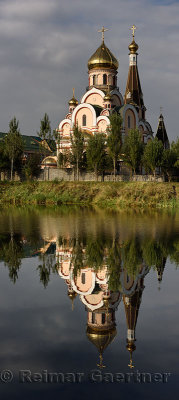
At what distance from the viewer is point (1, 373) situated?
421 centimetres

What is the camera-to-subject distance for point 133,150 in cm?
3544

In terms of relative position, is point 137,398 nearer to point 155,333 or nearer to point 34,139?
point 155,333

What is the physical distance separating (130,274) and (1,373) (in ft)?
14.3

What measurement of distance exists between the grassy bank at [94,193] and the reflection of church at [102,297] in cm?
1915

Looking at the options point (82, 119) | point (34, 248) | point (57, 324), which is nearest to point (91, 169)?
point (82, 119)

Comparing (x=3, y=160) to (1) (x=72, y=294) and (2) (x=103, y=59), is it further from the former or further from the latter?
(1) (x=72, y=294)

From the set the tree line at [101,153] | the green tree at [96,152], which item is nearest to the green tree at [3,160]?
the tree line at [101,153]

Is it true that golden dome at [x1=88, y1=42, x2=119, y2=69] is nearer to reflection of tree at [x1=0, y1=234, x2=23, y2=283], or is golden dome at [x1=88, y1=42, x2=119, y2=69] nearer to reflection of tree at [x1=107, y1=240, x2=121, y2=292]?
reflection of tree at [x1=0, y1=234, x2=23, y2=283]

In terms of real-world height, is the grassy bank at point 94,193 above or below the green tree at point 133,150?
below

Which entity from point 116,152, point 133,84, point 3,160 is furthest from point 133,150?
point 133,84

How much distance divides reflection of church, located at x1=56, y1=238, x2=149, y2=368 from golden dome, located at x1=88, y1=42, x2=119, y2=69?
36561 mm

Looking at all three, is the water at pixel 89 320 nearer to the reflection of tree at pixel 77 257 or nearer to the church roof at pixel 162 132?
the reflection of tree at pixel 77 257

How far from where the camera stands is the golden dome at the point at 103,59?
42.9m

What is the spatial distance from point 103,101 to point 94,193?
51.0 feet
